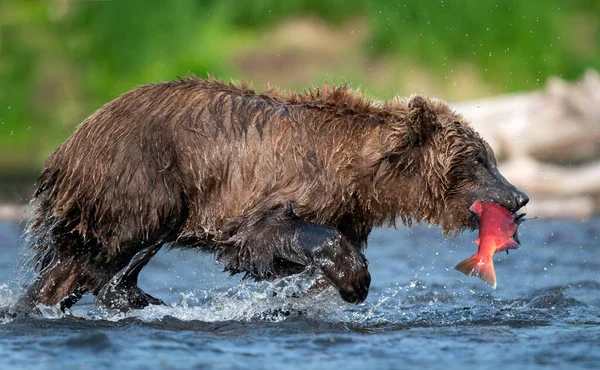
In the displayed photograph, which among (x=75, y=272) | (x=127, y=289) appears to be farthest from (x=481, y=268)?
(x=75, y=272)

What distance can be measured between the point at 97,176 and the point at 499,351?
2.62 metres

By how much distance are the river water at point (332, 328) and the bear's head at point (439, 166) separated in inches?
29.5

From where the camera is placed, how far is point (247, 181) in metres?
7.18

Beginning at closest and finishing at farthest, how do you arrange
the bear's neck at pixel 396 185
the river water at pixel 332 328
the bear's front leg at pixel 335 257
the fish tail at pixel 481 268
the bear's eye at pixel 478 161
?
the river water at pixel 332 328
the bear's front leg at pixel 335 257
the fish tail at pixel 481 268
the bear's neck at pixel 396 185
the bear's eye at pixel 478 161

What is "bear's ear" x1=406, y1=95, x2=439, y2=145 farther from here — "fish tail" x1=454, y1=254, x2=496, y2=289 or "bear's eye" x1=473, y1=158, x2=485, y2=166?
"fish tail" x1=454, y1=254, x2=496, y2=289

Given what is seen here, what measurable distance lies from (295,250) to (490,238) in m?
1.22

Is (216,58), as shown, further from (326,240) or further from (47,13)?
(326,240)

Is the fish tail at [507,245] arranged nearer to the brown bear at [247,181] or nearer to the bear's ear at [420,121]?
the brown bear at [247,181]

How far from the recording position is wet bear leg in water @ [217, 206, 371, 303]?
6.83 metres

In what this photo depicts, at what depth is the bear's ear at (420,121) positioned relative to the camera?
724 cm

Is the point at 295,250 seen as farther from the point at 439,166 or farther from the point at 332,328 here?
the point at 439,166

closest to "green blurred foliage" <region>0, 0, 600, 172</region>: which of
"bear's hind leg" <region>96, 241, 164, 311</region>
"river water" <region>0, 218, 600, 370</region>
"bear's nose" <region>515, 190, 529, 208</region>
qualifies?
"river water" <region>0, 218, 600, 370</region>

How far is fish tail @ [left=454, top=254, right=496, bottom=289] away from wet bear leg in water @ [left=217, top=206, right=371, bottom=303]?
0.60 m

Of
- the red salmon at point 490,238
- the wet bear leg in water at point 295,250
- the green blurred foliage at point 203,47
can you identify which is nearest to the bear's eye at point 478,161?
the red salmon at point 490,238
